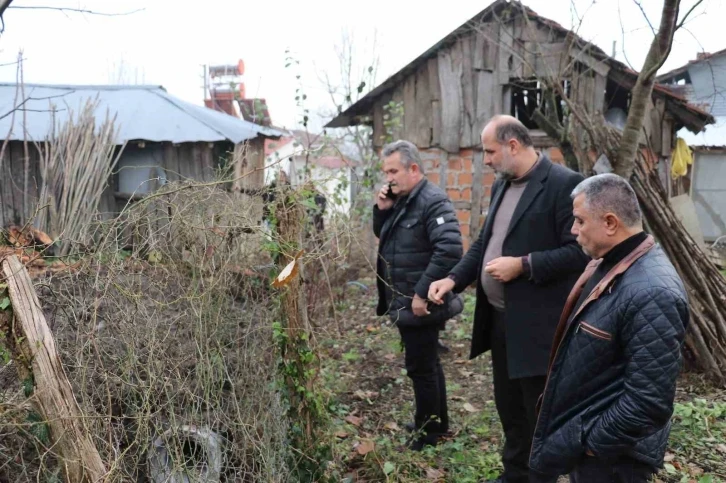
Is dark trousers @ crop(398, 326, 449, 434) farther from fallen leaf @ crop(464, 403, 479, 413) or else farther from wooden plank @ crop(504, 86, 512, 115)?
wooden plank @ crop(504, 86, 512, 115)

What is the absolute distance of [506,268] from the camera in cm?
284

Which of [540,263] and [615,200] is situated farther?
[540,263]

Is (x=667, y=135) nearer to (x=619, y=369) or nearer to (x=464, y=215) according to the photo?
(x=464, y=215)

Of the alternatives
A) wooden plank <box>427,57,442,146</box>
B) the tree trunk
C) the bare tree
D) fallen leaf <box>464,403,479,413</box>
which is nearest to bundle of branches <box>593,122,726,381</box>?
the bare tree

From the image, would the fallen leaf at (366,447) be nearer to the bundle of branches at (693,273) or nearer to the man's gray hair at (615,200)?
the man's gray hair at (615,200)

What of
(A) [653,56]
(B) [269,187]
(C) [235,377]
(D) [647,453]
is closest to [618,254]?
(D) [647,453]

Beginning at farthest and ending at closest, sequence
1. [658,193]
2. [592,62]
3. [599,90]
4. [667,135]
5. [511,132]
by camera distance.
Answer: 1. [667,135]
2. [599,90]
3. [592,62]
4. [658,193]
5. [511,132]

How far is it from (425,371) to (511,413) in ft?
2.33

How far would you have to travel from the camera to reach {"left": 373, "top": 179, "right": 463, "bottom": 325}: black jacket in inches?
137

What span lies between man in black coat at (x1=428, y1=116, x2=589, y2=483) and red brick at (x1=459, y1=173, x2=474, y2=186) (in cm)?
623

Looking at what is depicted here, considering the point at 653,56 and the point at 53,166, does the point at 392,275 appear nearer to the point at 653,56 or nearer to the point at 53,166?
the point at 653,56

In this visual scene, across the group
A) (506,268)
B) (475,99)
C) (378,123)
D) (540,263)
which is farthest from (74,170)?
(475,99)

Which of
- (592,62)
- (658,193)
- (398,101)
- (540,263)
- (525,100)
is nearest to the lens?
(540,263)

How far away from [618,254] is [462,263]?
4.29 feet
